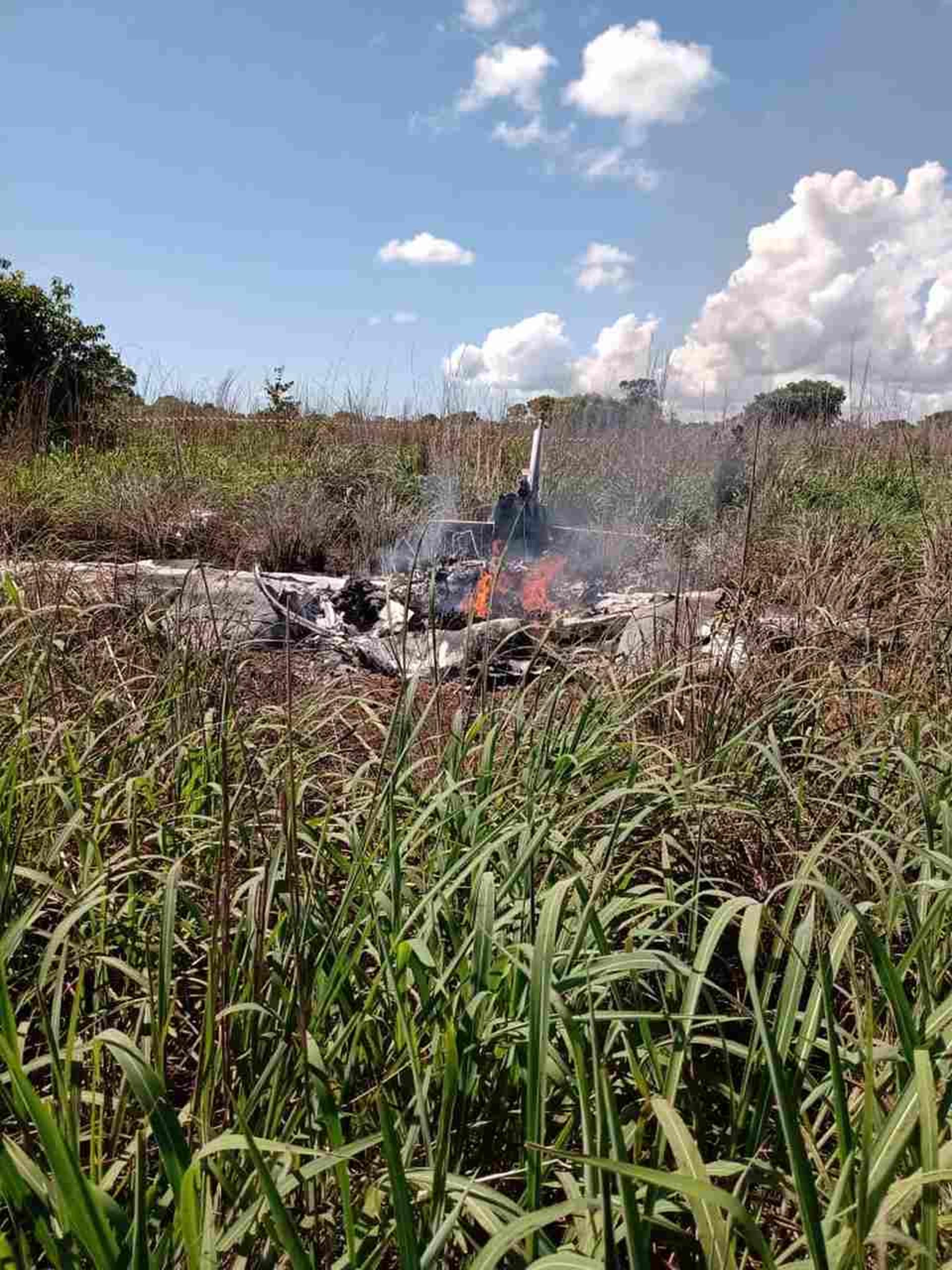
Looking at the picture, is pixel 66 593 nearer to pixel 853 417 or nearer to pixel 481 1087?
pixel 481 1087

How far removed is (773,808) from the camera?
1938 mm

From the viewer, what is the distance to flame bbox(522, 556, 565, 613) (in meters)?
5.68

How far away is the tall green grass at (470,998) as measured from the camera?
0.89 m

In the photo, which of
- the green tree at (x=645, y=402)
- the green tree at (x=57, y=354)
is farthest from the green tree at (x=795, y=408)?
the green tree at (x=57, y=354)

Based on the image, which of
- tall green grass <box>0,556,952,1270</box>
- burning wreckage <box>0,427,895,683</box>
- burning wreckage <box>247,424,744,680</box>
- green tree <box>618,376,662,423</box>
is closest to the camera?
tall green grass <box>0,556,952,1270</box>

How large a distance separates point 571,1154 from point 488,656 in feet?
4.50

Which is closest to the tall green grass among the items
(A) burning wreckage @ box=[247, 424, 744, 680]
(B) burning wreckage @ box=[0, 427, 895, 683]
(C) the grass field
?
(C) the grass field

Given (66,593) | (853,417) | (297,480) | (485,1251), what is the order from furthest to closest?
(853,417)
(297,480)
(66,593)
(485,1251)

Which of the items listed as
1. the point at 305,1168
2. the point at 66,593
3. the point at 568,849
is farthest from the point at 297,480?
the point at 305,1168

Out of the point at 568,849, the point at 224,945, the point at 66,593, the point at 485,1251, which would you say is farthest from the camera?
the point at 66,593

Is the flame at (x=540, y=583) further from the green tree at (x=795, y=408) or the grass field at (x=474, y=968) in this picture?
the green tree at (x=795, y=408)

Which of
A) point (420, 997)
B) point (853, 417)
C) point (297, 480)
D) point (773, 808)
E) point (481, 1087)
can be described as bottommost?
point (481, 1087)

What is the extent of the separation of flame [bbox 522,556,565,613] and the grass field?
2950 mm

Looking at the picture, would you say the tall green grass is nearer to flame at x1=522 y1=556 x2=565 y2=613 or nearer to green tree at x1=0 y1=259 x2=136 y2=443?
flame at x1=522 y1=556 x2=565 y2=613
